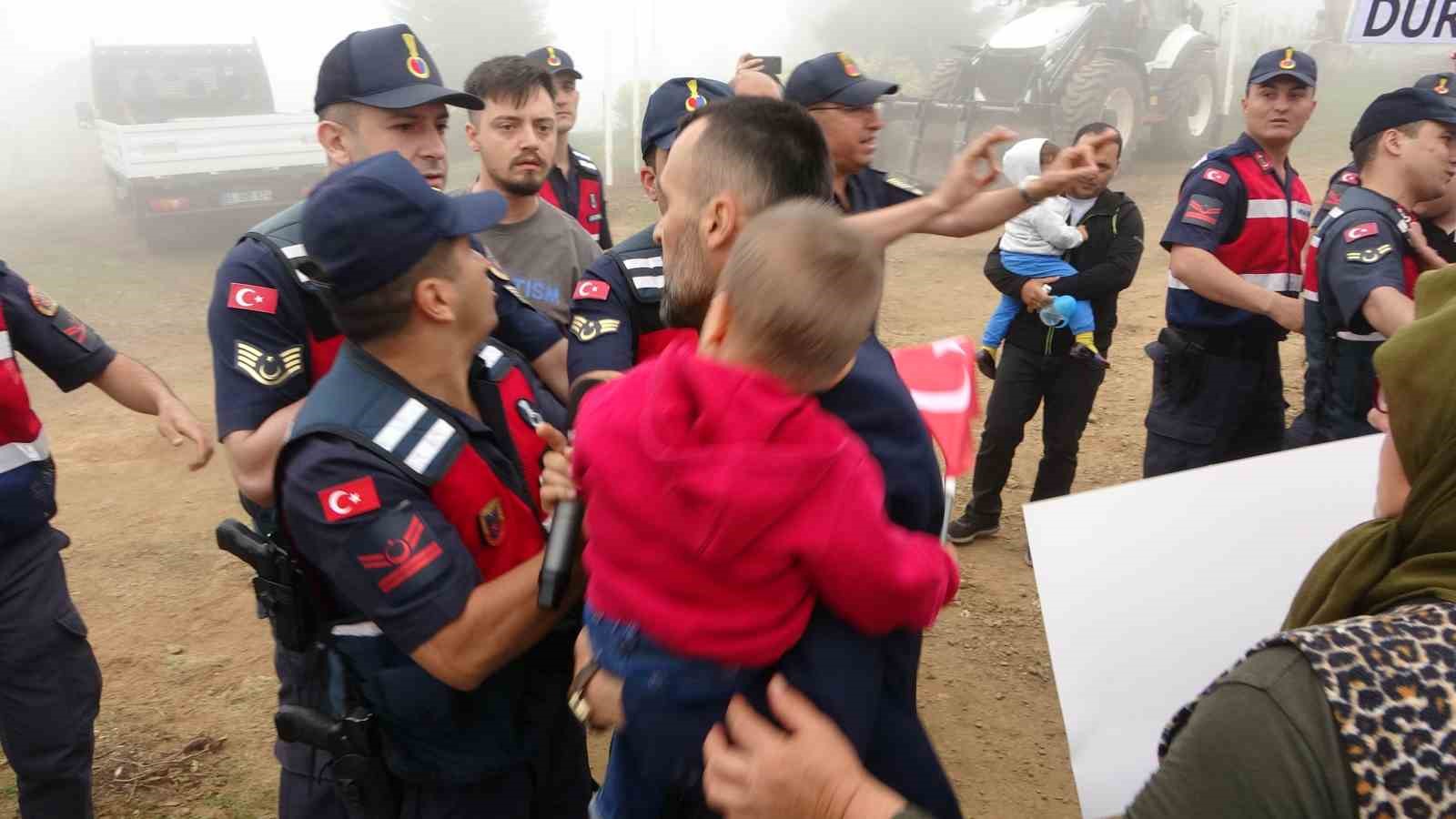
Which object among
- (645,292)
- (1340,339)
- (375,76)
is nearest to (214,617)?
(375,76)

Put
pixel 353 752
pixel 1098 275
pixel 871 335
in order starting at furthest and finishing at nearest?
pixel 1098 275 → pixel 353 752 → pixel 871 335

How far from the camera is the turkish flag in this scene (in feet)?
6.93

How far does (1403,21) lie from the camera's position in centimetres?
436

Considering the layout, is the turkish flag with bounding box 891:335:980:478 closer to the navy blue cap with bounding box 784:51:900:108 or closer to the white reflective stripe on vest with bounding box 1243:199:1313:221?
the navy blue cap with bounding box 784:51:900:108

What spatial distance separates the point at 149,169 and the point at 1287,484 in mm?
11958

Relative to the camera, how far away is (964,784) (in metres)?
3.50

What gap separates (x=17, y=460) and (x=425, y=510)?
1.74 metres

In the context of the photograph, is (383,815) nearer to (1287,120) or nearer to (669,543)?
(669,543)

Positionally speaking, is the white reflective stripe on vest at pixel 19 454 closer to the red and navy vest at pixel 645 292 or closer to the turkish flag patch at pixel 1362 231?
the red and navy vest at pixel 645 292

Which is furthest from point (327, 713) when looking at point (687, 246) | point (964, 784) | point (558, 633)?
point (964, 784)

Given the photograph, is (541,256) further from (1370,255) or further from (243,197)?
(243,197)

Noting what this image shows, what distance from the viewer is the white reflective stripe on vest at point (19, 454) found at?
8.85 feet

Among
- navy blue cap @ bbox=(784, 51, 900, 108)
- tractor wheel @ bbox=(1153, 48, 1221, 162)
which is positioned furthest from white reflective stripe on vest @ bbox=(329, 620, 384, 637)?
tractor wheel @ bbox=(1153, 48, 1221, 162)

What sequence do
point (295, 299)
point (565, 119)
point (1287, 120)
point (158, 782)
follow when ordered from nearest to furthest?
point (295, 299), point (158, 782), point (1287, 120), point (565, 119)
